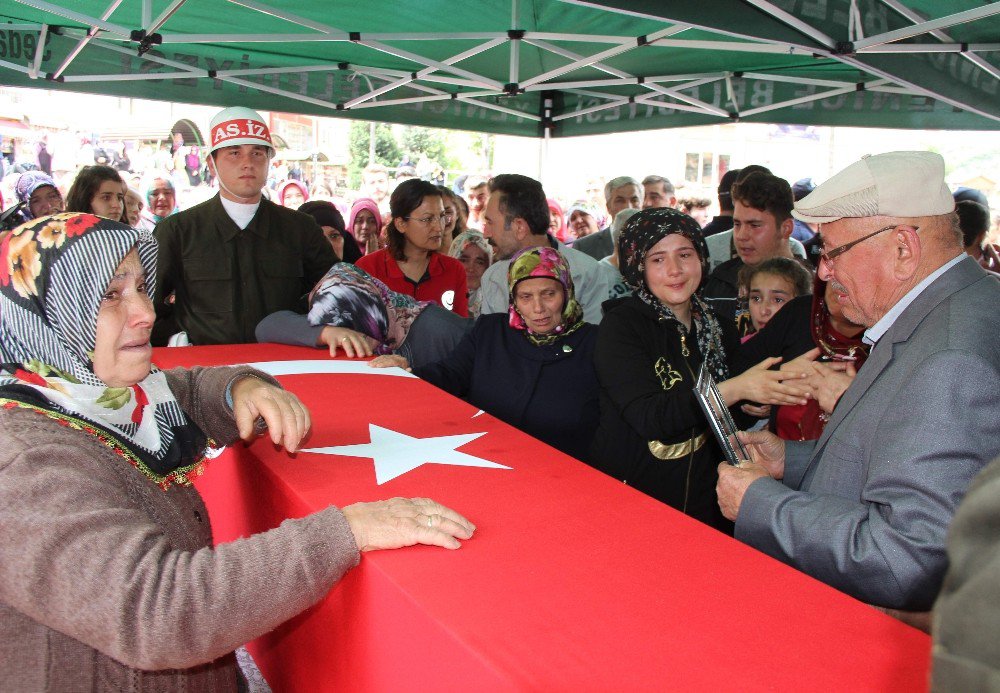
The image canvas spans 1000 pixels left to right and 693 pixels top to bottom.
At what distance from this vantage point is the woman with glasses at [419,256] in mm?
4898

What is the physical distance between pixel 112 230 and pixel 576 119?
748 centimetres

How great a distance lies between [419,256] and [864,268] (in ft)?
11.8

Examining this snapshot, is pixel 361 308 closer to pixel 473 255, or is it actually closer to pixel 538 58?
pixel 473 255

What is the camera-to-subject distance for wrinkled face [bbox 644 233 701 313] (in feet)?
8.96

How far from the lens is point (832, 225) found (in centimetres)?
169

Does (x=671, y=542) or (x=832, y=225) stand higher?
(x=832, y=225)

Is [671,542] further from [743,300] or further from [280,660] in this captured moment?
[743,300]

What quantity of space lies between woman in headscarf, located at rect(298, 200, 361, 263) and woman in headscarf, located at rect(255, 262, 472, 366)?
3208mm

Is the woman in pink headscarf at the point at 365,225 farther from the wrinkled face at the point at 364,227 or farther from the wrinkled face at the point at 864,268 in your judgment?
the wrinkled face at the point at 864,268

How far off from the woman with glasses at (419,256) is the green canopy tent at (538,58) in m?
1.44

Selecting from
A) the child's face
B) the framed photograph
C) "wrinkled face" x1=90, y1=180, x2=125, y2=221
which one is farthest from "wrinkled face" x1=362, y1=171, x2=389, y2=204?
the framed photograph

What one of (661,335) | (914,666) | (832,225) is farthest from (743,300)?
(914,666)

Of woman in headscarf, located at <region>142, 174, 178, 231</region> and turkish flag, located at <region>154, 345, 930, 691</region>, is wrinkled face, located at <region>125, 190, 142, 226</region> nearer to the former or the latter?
woman in headscarf, located at <region>142, 174, 178, 231</region>

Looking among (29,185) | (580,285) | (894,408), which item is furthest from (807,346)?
(29,185)
